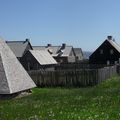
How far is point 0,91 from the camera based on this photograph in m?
30.8

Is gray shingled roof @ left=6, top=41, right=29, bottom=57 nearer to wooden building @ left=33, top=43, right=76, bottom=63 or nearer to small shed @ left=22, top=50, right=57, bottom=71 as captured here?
small shed @ left=22, top=50, right=57, bottom=71

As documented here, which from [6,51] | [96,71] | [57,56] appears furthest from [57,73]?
[57,56]

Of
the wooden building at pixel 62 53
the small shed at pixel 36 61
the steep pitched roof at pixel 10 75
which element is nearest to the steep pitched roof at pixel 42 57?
the small shed at pixel 36 61

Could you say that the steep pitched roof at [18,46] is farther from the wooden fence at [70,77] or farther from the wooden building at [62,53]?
the wooden fence at [70,77]

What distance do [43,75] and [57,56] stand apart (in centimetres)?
7250

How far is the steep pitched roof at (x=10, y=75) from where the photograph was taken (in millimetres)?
31453

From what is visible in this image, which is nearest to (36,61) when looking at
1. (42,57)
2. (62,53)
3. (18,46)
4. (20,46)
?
(42,57)

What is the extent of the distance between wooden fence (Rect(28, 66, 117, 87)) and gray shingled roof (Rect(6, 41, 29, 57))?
48.9 m

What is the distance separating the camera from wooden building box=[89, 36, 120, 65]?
81500mm

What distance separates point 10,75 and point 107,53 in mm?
51196

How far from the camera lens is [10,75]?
33062 millimetres

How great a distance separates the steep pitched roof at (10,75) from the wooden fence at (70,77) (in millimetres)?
9475

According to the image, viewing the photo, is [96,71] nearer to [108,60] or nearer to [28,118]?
[28,118]

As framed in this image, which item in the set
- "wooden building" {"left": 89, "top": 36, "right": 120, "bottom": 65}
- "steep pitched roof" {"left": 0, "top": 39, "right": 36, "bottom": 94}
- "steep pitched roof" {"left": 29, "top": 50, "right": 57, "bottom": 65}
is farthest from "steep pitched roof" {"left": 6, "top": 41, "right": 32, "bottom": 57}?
"steep pitched roof" {"left": 0, "top": 39, "right": 36, "bottom": 94}
